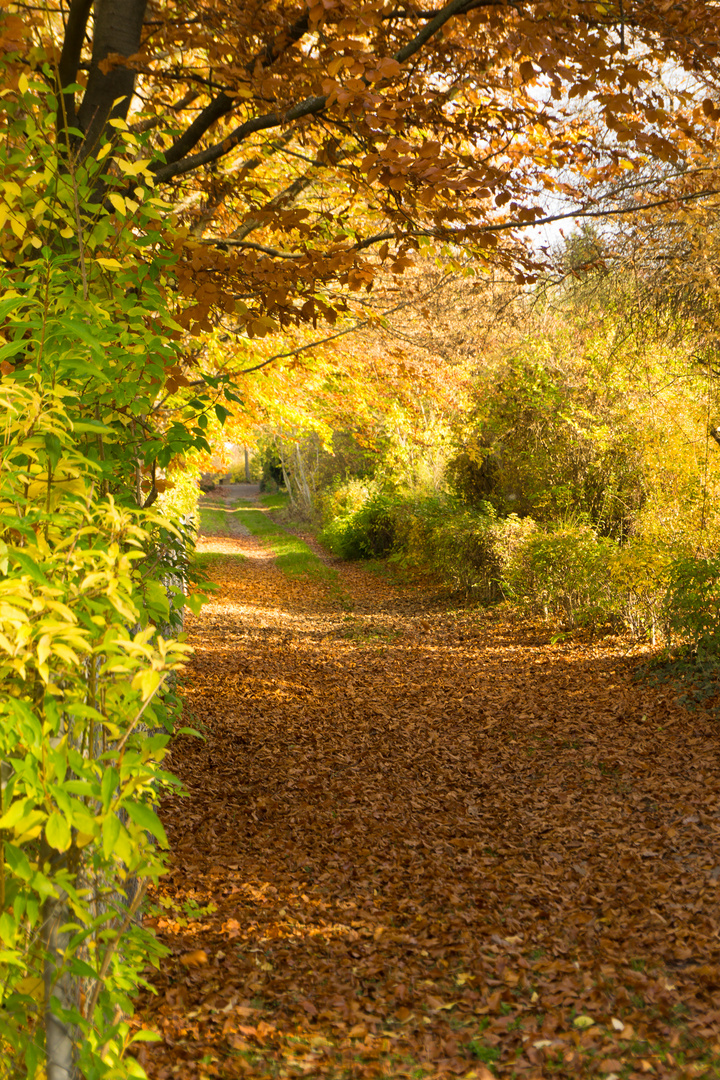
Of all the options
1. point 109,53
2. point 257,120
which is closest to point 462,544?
point 257,120

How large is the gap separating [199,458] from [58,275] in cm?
1066

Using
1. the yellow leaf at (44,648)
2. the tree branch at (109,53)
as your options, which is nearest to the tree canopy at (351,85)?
the tree branch at (109,53)

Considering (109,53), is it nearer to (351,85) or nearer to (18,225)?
(351,85)

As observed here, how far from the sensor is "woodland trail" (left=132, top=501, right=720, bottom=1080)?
10.4 feet

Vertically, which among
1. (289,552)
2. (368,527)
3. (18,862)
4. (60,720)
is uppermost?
(368,527)

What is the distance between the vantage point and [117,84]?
4.16m

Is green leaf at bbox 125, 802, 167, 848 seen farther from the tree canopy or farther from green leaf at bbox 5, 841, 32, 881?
the tree canopy

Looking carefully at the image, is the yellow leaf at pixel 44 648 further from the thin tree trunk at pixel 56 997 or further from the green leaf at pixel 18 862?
the thin tree trunk at pixel 56 997

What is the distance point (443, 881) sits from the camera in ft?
14.9

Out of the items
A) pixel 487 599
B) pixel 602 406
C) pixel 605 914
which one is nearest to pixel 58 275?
pixel 605 914

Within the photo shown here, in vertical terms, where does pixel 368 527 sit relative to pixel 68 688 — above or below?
above

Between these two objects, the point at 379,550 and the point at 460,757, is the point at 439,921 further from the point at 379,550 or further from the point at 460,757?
the point at 379,550

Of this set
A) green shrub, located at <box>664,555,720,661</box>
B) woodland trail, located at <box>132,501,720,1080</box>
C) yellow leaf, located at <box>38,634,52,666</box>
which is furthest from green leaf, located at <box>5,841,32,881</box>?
green shrub, located at <box>664,555,720,661</box>

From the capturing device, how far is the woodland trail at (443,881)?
10.4 feet
